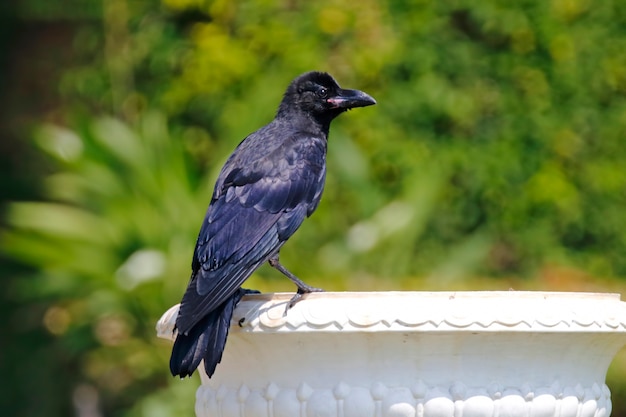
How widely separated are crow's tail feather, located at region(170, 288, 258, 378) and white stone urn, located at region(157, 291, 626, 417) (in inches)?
3.6

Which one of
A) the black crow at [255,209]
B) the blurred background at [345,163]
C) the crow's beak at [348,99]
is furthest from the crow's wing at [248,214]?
the blurred background at [345,163]

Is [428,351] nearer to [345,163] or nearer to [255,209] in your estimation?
[255,209]

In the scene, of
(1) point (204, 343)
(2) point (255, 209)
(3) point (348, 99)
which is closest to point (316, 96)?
(3) point (348, 99)

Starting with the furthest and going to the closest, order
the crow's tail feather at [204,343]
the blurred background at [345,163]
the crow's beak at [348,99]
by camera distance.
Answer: the blurred background at [345,163]
the crow's beak at [348,99]
the crow's tail feather at [204,343]

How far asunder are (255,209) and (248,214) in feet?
0.16

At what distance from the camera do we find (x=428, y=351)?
3164 millimetres

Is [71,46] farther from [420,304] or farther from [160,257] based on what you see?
[420,304]

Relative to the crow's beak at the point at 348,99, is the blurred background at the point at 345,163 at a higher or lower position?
higher

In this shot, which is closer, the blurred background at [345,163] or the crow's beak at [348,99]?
the crow's beak at [348,99]

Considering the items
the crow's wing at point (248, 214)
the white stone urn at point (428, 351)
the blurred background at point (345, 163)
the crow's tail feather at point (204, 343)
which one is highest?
the blurred background at point (345, 163)

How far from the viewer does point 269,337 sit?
3252 millimetres

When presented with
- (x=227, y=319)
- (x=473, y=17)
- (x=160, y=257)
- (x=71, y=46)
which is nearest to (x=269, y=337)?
(x=227, y=319)

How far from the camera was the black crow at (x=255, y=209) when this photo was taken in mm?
3385

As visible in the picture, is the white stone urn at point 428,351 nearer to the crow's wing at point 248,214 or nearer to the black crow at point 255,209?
the black crow at point 255,209
